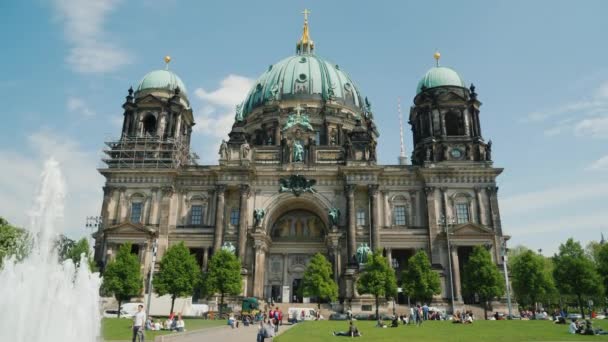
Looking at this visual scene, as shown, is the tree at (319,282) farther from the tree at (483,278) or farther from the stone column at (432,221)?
the tree at (483,278)

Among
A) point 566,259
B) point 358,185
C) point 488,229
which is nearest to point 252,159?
point 358,185

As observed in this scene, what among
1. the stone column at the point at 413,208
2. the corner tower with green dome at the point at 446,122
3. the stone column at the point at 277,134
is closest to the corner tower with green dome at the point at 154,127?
the stone column at the point at 277,134

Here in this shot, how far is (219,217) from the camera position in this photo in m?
48.9

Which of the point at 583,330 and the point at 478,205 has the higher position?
the point at 478,205

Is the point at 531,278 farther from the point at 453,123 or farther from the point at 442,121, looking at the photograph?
the point at 442,121

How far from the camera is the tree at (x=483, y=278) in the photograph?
4134 centimetres

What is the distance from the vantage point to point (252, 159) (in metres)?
53.6

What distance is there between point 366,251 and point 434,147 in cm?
1557

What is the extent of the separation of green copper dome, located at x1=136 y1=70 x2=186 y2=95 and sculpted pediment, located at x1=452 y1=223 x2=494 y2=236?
3762 centimetres

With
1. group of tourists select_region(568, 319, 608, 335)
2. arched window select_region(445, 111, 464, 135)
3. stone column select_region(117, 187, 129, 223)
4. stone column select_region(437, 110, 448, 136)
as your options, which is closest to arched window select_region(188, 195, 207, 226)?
stone column select_region(117, 187, 129, 223)

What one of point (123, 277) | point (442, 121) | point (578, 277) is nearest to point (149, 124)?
point (123, 277)

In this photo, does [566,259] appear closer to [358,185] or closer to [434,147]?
[434,147]

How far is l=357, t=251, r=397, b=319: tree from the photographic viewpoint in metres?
40.4

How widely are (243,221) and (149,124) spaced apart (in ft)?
60.8
